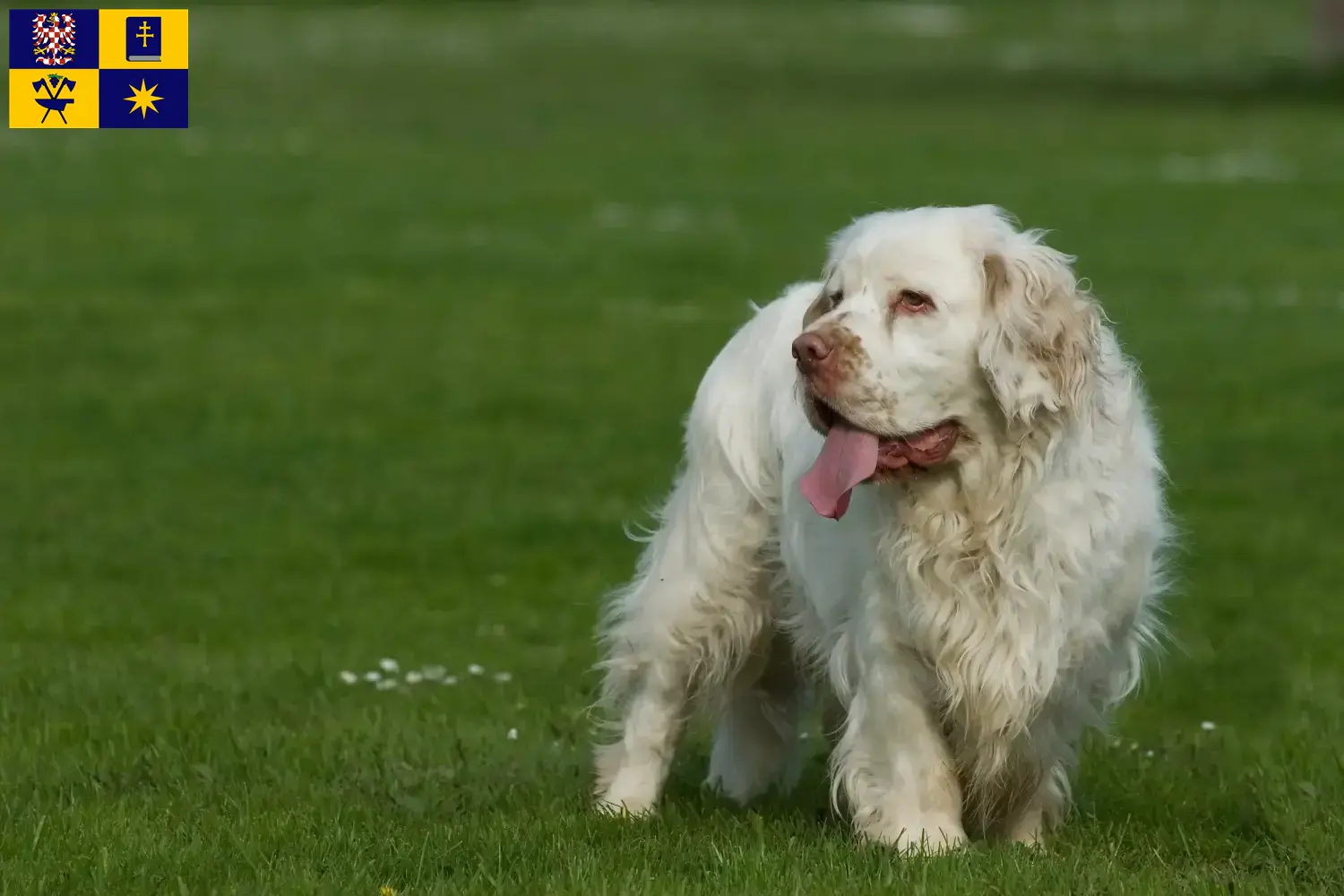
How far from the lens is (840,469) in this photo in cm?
604

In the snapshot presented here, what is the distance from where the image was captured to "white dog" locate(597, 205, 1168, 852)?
237 inches

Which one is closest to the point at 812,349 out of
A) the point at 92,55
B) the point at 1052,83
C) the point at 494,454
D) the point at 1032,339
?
the point at 1032,339

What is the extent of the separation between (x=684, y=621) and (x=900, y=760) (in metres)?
1.11

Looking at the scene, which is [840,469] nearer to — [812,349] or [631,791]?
[812,349]

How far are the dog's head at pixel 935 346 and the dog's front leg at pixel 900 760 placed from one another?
635 mm

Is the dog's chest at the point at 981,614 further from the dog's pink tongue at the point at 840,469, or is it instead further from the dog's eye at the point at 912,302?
the dog's eye at the point at 912,302

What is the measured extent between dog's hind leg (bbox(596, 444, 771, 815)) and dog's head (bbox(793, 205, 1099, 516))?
1.15m

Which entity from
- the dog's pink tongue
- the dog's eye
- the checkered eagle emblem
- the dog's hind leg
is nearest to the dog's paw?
the dog's hind leg

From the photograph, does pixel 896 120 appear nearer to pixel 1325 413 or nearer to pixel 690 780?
pixel 1325 413

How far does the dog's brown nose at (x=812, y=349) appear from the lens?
233 inches

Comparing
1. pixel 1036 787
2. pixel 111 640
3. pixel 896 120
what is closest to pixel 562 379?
pixel 111 640

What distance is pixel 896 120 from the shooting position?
34625 mm

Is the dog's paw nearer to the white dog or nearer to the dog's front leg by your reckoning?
the white dog

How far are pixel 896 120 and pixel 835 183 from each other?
813 centimetres
